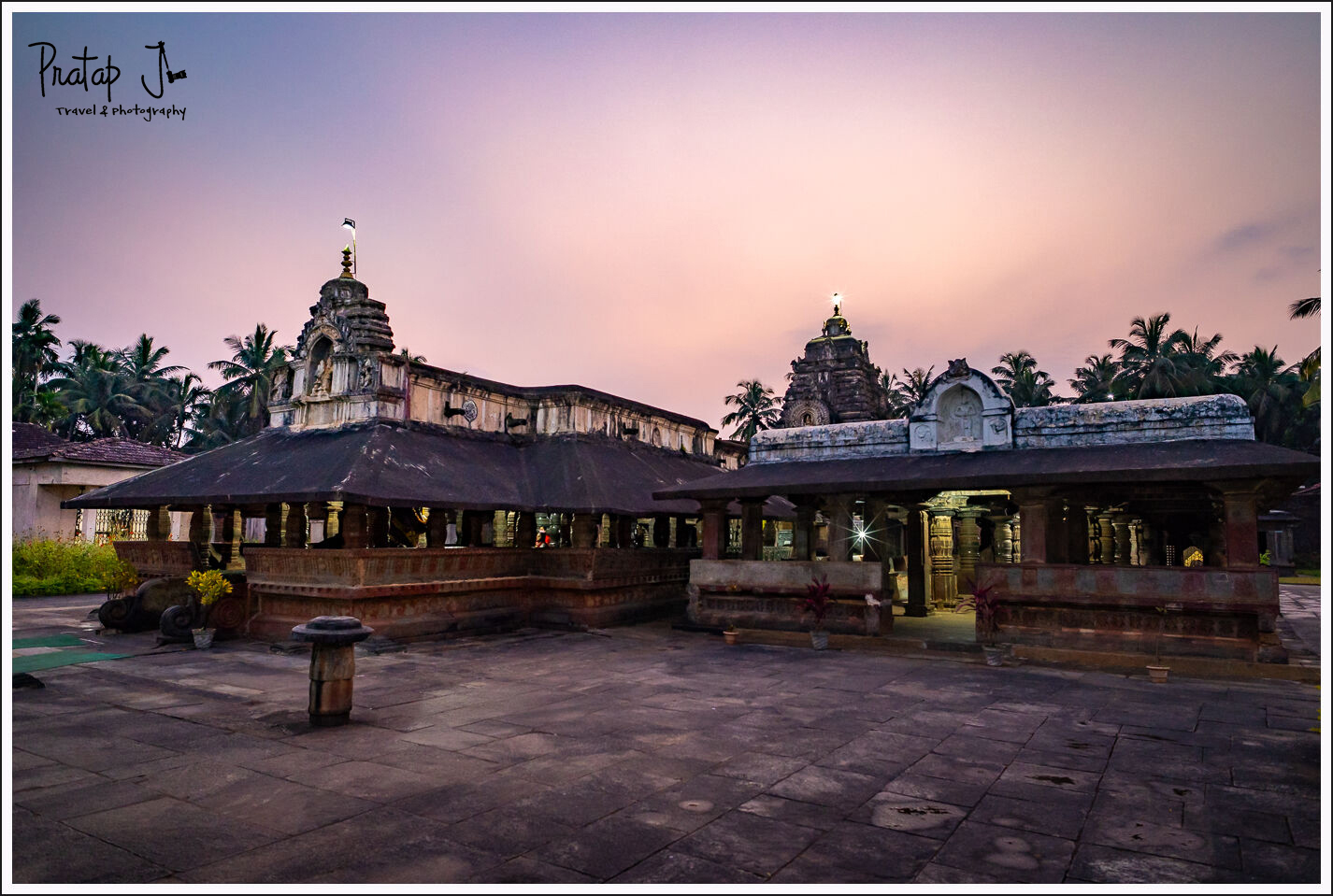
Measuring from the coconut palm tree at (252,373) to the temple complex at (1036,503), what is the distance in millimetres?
38978

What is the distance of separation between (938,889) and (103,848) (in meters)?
5.09

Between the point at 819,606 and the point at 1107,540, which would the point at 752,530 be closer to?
the point at 819,606

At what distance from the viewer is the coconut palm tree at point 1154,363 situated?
160ft

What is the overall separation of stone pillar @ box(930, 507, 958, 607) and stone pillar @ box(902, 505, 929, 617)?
109 inches

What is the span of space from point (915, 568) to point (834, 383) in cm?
1128

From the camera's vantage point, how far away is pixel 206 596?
14.6m

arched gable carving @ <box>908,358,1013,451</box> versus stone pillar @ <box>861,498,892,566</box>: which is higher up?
arched gable carving @ <box>908,358,1013,451</box>

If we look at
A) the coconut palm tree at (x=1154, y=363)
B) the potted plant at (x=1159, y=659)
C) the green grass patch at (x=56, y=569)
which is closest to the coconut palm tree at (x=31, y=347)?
the green grass patch at (x=56, y=569)

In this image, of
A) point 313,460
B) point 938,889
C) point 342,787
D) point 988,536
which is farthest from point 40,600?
point 988,536

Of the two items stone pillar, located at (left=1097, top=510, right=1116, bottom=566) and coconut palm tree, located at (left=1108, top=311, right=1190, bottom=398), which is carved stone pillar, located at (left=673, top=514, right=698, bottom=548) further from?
coconut palm tree, located at (left=1108, top=311, right=1190, bottom=398)

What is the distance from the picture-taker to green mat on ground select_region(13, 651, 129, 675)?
463 inches

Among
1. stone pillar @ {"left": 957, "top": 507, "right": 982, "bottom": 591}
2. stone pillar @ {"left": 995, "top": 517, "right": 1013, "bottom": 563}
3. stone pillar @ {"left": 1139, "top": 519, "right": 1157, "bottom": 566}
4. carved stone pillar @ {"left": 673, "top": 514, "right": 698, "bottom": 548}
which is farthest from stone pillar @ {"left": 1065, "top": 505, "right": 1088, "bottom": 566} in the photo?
carved stone pillar @ {"left": 673, "top": 514, "right": 698, "bottom": 548}

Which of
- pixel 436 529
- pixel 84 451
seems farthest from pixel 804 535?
pixel 84 451

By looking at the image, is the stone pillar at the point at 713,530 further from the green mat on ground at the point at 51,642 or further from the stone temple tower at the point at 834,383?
the stone temple tower at the point at 834,383
